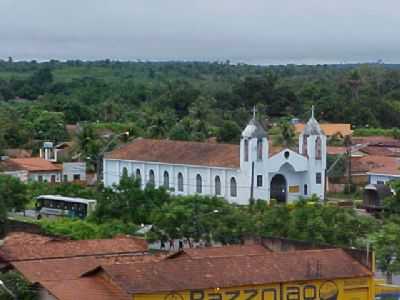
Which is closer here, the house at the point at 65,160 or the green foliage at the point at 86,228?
the green foliage at the point at 86,228

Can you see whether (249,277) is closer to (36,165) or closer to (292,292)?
(292,292)

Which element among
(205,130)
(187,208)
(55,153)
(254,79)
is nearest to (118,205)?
(187,208)

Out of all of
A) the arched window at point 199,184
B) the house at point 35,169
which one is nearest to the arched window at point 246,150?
the arched window at point 199,184

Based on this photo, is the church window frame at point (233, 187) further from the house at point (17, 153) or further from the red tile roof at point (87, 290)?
the red tile roof at point (87, 290)

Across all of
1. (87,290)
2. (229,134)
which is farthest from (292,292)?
(229,134)

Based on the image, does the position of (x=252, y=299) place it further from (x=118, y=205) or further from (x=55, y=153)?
(x=55, y=153)
